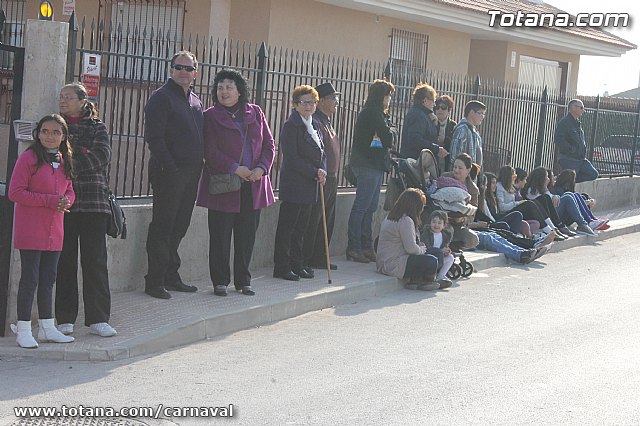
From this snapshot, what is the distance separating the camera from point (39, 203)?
7531 millimetres

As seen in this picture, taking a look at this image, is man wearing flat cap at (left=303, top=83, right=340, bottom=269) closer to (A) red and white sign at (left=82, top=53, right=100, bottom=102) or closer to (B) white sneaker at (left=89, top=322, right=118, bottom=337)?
(A) red and white sign at (left=82, top=53, right=100, bottom=102)

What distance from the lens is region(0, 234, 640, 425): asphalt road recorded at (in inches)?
263

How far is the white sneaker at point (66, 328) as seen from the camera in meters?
8.14

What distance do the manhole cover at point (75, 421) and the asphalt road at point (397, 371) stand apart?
0.46 feet

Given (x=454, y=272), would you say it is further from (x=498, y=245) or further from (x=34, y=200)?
(x=34, y=200)

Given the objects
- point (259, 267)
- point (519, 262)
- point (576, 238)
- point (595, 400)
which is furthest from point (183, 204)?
point (576, 238)

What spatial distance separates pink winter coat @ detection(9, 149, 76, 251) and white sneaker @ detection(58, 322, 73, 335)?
31.3 inches

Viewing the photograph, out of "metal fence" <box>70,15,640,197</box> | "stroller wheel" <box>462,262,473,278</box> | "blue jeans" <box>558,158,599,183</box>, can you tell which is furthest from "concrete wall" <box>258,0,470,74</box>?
"stroller wheel" <box>462,262,473,278</box>

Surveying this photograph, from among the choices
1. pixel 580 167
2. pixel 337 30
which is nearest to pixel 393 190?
pixel 580 167

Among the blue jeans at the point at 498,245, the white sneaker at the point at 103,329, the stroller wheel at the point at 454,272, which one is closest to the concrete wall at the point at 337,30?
the blue jeans at the point at 498,245

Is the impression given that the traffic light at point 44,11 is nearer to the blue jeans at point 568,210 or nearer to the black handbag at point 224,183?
the black handbag at point 224,183

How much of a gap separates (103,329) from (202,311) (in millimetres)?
1104

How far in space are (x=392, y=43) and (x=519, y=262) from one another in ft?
28.0

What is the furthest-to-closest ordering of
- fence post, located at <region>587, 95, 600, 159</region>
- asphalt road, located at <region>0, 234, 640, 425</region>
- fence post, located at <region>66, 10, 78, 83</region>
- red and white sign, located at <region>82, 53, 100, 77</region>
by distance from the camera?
fence post, located at <region>587, 95, 600, 159</region>, red and white sign, located at <region>82, 53, 100, 77</region>, fence post, located at <region>66, 10, 78, 83</region>, asphalt road, located at <region>0, 234, 640, 425</region>
